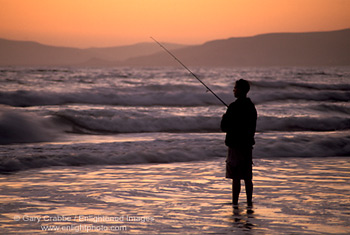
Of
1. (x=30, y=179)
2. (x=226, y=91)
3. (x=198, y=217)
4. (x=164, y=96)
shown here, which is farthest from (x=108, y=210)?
(x=226, y=91)

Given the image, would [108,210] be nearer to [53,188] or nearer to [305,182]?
[53,188]

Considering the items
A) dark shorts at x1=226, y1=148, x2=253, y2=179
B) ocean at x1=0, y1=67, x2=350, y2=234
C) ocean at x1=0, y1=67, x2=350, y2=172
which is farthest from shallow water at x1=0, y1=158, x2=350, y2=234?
ocean at x1=0, y1=67, x2=350, y2=172

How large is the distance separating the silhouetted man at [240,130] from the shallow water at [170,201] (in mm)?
452

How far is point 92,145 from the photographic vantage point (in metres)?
10.7

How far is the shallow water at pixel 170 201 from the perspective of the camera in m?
4.86

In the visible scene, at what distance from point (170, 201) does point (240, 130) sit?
4.01 ft

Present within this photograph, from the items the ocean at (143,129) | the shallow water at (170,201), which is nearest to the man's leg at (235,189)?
the shallow water at (170,201)

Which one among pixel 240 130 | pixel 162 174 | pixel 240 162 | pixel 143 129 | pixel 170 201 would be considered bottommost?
pixel 170 201

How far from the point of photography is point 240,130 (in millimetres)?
5445

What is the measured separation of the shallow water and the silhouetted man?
45cm

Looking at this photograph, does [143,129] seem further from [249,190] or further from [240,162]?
[240,162]

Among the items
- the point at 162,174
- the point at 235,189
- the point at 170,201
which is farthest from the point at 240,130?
the point at 162,174

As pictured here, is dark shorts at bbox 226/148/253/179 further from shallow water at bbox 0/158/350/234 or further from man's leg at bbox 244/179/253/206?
shallow water at bbox 0/158/350/234

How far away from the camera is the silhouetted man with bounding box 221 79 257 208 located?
5414mm
